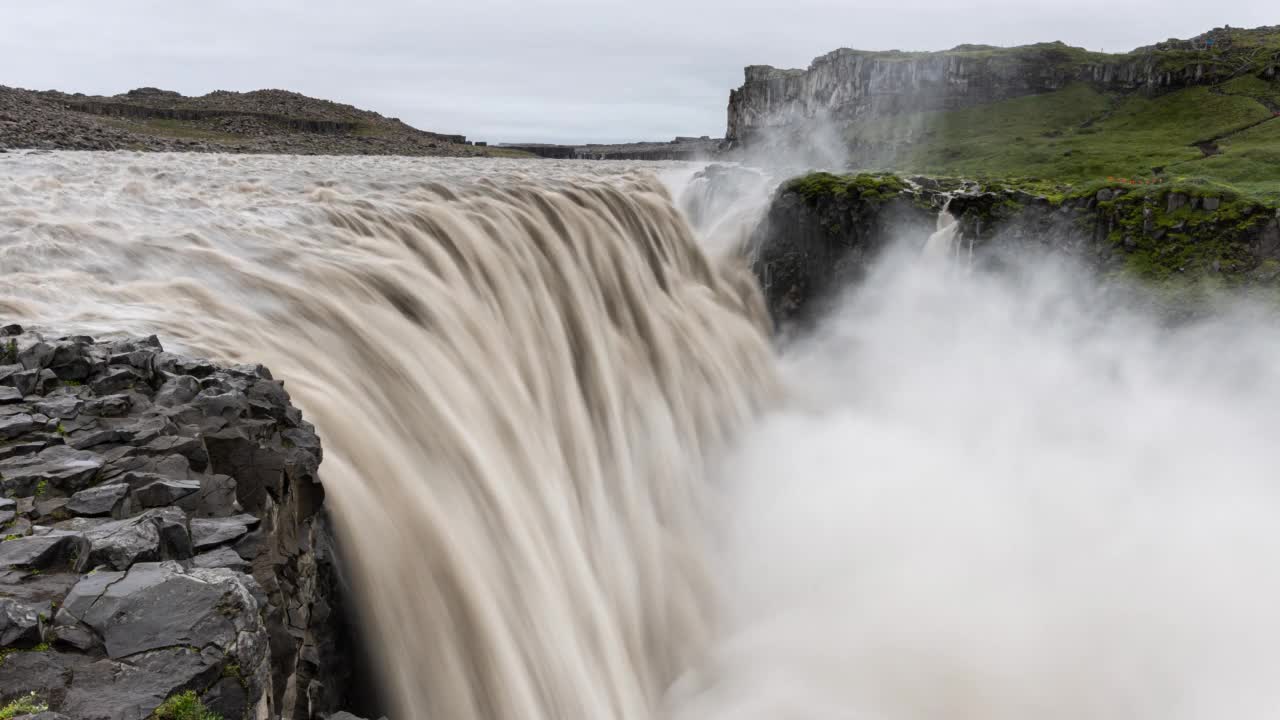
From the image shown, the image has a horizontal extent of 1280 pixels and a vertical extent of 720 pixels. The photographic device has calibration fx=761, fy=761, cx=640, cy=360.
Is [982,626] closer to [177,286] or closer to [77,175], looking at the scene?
[177,286]

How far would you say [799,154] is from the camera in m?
103

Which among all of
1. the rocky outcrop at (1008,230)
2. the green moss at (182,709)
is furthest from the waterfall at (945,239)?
the green moss at (182,709)

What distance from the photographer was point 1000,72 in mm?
102312

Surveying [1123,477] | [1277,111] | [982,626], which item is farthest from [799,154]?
[982,626]

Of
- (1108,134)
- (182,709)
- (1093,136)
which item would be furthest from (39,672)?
(1093,136)

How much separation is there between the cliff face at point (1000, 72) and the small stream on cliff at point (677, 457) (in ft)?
270

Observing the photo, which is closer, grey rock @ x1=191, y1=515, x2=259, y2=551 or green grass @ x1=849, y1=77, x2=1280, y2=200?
grey rock @ x1=191, y1=515, x2=259, y2=551

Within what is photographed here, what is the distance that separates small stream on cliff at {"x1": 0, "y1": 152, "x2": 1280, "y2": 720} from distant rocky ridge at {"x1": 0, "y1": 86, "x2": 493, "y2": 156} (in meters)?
22.9

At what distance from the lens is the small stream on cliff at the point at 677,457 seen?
8.12 metres

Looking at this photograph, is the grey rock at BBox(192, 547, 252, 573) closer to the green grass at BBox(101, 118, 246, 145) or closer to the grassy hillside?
the grassy hillside

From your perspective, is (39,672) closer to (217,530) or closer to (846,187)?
(217,530)

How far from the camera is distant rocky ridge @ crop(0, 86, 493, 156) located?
41.3 m

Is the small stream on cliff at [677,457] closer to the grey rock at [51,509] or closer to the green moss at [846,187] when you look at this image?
the grey rock at [51,509]

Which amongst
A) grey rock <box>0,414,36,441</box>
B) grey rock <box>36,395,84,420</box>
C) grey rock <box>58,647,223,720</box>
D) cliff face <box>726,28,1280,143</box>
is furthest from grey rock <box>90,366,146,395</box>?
cliff face <box>726,28,1280,143</box>
